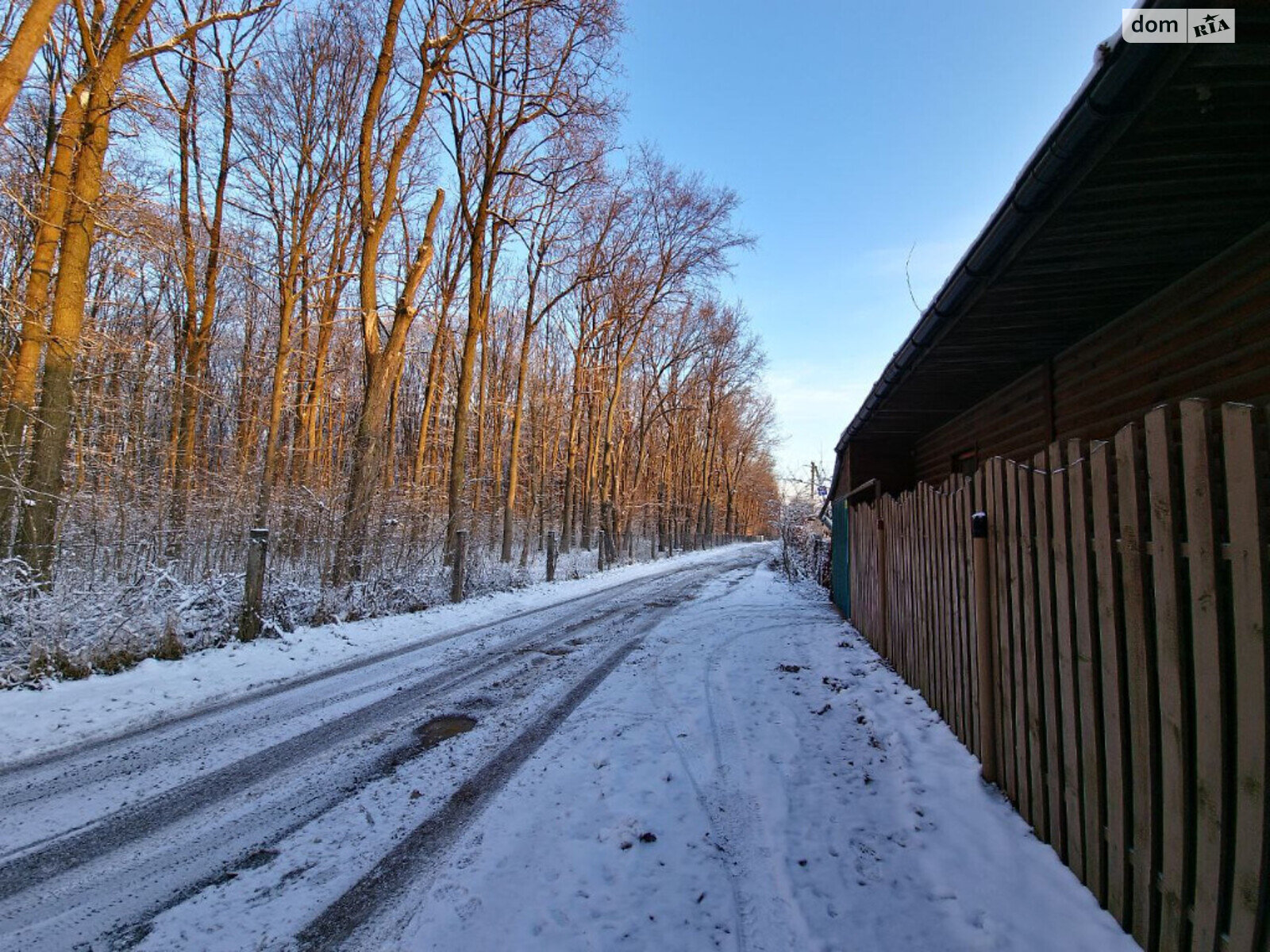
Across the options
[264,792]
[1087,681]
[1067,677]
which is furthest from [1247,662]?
[264,792]

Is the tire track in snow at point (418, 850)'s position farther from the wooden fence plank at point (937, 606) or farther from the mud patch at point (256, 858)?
the wooden fence plank at point (937, 606)

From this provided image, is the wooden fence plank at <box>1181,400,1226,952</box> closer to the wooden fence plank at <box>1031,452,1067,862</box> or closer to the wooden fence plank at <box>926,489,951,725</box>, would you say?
the wooden fence plank at <box>1031,452,1067,862</box>

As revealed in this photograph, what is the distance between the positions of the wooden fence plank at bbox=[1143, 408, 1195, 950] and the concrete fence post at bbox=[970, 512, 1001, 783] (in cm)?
148

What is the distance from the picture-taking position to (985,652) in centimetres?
351

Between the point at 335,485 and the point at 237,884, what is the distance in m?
9.07

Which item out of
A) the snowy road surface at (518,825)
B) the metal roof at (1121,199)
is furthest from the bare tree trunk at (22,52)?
the metal roof at (1121,199)

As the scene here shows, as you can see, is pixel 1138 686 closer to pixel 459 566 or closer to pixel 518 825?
pixel 518 825

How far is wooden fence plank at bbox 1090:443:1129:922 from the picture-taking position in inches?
85.3

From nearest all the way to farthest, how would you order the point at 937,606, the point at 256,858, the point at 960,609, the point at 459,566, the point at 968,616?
the point at 256,858, the point at 968,616, the point at 960,609, the point at 937,606, the point at 459,566

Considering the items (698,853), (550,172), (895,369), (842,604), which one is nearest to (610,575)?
(842,604)

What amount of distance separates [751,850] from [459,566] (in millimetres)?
9209

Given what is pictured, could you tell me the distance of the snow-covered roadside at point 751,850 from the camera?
2264 mm

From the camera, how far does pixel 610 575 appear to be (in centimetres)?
1834

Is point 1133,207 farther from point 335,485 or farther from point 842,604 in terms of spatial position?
point 335,485
